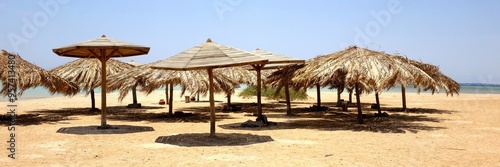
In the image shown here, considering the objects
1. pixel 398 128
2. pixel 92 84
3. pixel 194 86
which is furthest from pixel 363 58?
pixel 92 84

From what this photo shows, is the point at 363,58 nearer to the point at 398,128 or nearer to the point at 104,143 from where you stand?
the point at 398,128

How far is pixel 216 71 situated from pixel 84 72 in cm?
546

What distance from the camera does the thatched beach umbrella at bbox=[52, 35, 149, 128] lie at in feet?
31.9

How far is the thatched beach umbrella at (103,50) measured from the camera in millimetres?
9734

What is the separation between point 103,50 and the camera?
10.4 meters

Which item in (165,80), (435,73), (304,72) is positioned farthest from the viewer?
(435,73)

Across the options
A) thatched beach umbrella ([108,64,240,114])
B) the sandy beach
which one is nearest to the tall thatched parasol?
the sandy beach

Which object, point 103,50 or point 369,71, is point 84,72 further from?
point 369,71

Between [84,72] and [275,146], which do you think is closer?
[275,146]

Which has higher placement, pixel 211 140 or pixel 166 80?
pixel 166 80

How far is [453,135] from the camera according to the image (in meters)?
9.54

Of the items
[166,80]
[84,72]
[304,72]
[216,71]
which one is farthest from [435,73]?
[84,72]

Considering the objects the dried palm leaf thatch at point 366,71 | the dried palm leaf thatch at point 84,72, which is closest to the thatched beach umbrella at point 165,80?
the dried palm leaf thatch at point 84,72

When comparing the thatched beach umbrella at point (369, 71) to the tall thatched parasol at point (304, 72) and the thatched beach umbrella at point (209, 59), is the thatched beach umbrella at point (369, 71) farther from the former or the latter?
the thatched beach umbrella at point (209, 59)
